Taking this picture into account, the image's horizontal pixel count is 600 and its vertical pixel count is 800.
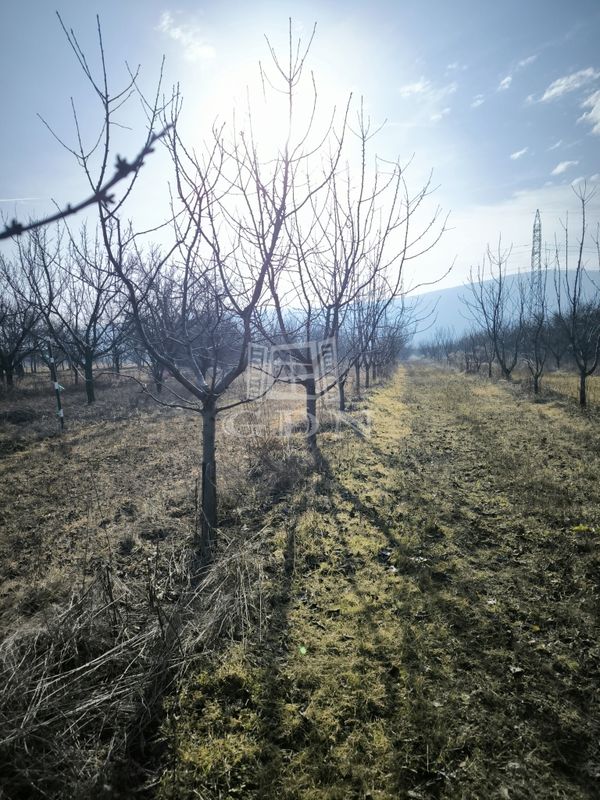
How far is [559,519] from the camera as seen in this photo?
169 inches

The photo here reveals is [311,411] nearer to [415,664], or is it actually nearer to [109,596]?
[109,596]

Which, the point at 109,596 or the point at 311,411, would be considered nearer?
the point at 109,596

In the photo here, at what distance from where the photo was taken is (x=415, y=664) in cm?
254

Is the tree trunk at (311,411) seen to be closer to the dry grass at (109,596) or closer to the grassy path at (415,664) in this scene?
the dry grass at (109,596)

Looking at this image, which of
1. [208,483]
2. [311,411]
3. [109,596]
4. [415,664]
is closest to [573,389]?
[311,411]

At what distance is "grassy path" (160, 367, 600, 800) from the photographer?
6.24ft

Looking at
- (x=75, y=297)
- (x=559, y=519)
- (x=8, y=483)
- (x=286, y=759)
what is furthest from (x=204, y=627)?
(x=75, y=297)

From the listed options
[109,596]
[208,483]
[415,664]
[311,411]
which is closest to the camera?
[415,664]

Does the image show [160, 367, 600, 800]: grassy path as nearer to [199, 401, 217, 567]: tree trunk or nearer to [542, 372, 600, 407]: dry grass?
[199, 401, 217, 567]: tree trunk

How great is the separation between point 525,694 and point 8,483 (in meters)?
7.54

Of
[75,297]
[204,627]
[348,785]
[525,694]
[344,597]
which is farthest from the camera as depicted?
[75,297]

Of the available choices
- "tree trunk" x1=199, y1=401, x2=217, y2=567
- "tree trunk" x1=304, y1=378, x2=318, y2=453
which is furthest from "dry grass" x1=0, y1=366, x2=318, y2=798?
"tree trunk" x1=304, y1=378, x2=318, y2=453

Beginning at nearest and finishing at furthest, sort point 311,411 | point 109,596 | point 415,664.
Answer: point 415,664
point 109,596
point 311,411

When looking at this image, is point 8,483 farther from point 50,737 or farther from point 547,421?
point 547,421
